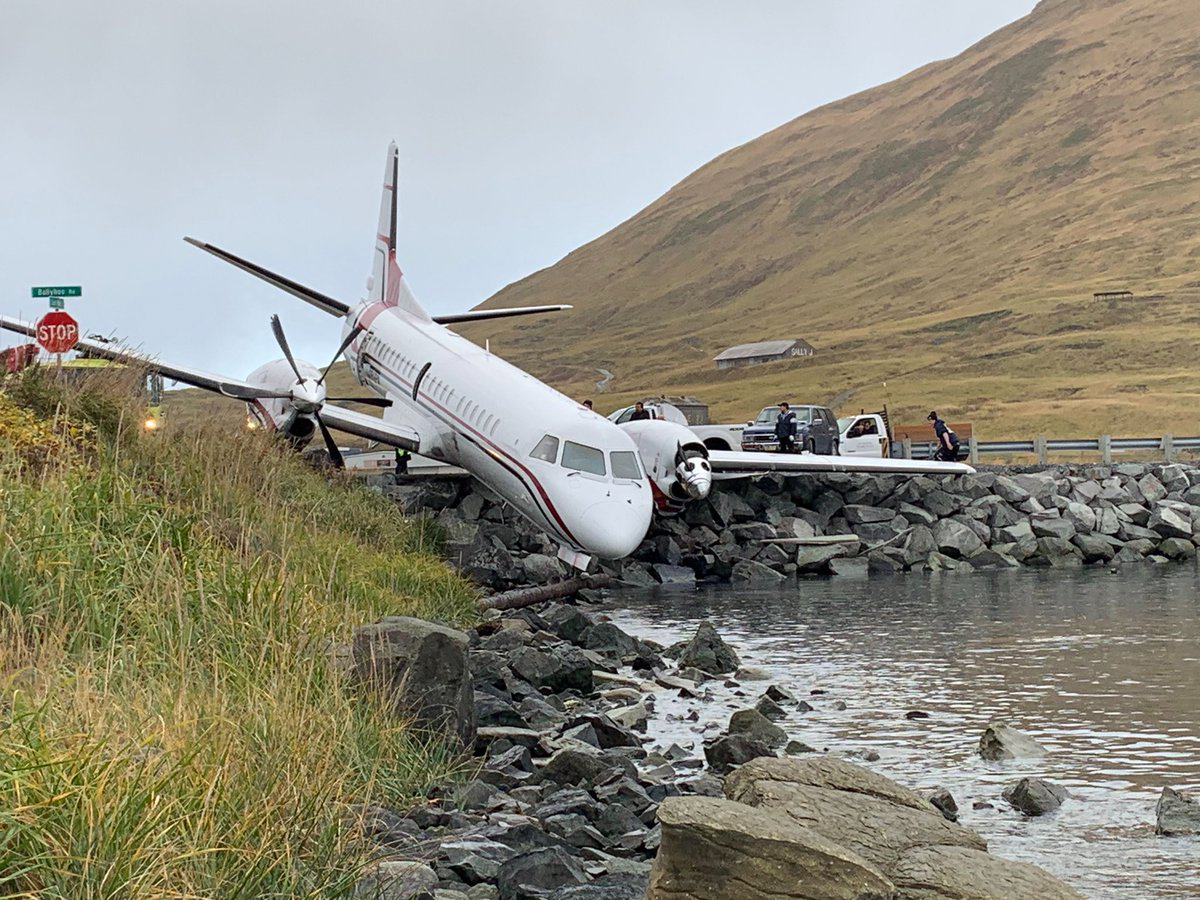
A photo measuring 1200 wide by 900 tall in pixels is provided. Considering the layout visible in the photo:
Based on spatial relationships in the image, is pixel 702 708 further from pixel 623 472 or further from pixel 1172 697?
pixel 623 472

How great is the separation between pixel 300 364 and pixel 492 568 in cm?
605

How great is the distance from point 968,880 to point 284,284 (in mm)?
30845

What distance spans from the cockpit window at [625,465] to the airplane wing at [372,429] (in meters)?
8.29

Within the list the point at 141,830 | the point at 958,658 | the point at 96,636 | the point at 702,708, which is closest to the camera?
the point at 141,830

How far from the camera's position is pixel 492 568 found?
29422 mm

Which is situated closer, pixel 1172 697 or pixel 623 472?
pixel 1172 697

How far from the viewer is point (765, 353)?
140875 millimetres

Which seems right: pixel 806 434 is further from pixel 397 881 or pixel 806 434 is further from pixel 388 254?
pixel 397 881

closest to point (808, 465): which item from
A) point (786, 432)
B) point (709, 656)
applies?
point (786, 432)

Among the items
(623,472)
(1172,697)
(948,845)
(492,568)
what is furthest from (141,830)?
(492,568)

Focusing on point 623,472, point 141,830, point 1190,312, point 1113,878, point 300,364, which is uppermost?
point 1190,312

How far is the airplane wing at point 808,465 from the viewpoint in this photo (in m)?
33.4

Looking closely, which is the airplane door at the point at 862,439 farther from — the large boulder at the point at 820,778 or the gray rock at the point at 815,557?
the large boulder at the point at 820,778

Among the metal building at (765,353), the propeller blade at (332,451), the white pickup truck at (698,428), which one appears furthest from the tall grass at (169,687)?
the metal building at (765,353)
